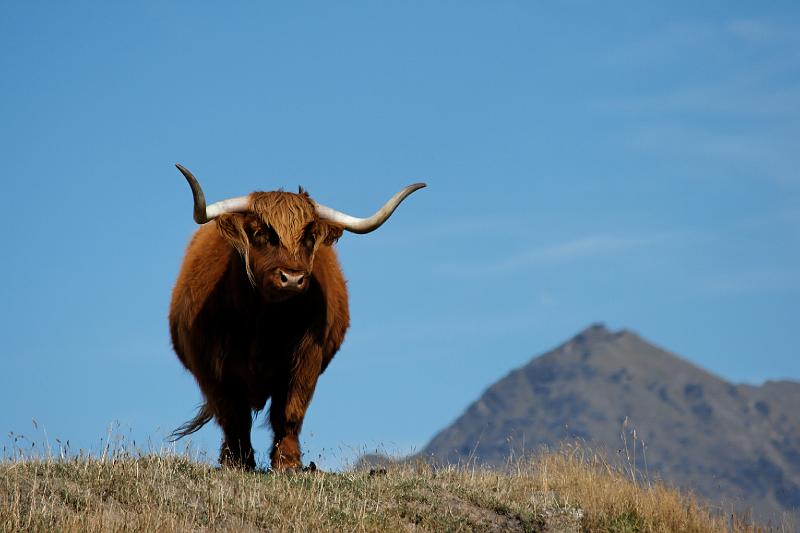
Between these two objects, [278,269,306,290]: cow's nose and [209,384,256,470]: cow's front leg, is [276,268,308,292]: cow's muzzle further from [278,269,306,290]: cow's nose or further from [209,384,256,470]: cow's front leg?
[209,384,256,470]: cow's front leg

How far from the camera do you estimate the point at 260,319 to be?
11.1 meters

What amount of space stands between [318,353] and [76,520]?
11.0 ft

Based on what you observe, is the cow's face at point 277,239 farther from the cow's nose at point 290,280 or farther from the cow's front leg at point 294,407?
the cow's front leg at point 294,407

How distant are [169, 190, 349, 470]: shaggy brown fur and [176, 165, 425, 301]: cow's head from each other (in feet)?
0.04

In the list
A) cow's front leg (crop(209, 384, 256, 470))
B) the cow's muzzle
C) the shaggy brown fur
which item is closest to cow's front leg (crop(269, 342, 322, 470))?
the shaggy brown fur

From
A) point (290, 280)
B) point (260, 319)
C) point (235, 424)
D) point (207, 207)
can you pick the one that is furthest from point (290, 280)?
point (235, 424)

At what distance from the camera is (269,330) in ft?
36.5

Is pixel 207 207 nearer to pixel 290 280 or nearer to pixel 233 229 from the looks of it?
pixel 233 229

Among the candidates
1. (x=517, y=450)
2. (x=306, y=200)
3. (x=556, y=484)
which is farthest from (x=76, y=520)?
(x=517, y=450)

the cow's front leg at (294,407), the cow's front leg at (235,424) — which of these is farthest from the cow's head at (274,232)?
the cow's front leg at (235,424)

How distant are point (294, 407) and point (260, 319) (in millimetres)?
925

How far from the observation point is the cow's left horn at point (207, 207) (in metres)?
11.0

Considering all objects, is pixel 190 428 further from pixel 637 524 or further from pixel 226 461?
pixel 637 524

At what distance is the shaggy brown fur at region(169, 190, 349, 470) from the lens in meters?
10.8
